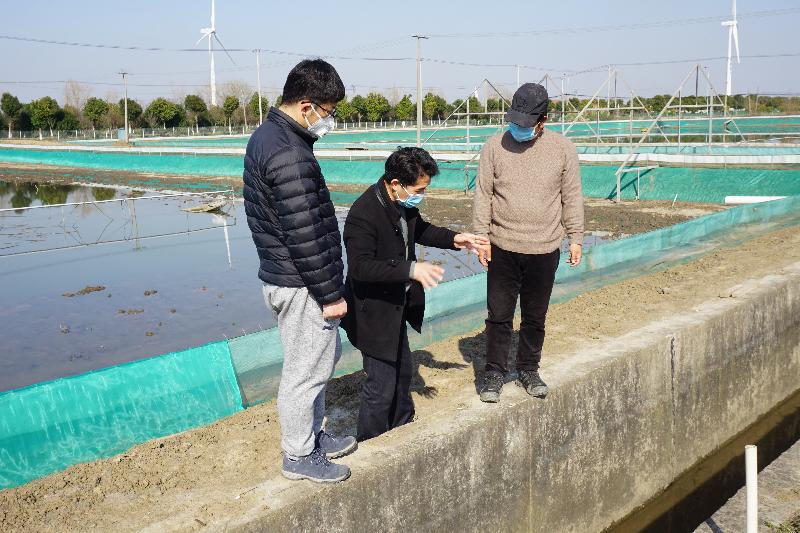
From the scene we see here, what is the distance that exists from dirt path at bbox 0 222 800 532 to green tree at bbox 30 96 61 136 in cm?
6206

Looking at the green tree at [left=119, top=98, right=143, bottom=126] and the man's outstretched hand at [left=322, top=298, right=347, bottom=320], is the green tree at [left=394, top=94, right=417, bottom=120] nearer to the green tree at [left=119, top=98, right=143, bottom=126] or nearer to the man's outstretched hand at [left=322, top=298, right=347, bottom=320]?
the green tree at [left=119, top=98, right=143, bottom=126]

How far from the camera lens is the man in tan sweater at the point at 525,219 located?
3801mm

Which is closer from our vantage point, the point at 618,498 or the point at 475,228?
the point at 475,228

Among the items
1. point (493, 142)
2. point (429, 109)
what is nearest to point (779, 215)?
point (493, 142)

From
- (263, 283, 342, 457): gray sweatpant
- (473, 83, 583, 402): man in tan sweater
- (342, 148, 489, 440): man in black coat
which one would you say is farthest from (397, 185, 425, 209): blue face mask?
(263, 283, 342, 457): gray sweatpant

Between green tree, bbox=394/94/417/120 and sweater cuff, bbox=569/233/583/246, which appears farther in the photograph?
green tree, bbox=394/94/417/120

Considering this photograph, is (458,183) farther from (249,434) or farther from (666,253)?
(249,434)

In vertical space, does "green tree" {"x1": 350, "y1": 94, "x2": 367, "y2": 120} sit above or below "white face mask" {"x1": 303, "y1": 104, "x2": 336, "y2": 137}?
above

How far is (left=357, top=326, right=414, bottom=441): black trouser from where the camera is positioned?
11.3ft

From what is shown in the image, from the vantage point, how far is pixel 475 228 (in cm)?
394

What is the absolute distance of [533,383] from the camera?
3965 mm

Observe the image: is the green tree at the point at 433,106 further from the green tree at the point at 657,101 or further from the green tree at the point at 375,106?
the green tree at the point at 657,101

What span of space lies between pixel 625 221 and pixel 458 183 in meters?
6.64

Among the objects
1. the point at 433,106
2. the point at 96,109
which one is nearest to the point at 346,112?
the point at 433,106
